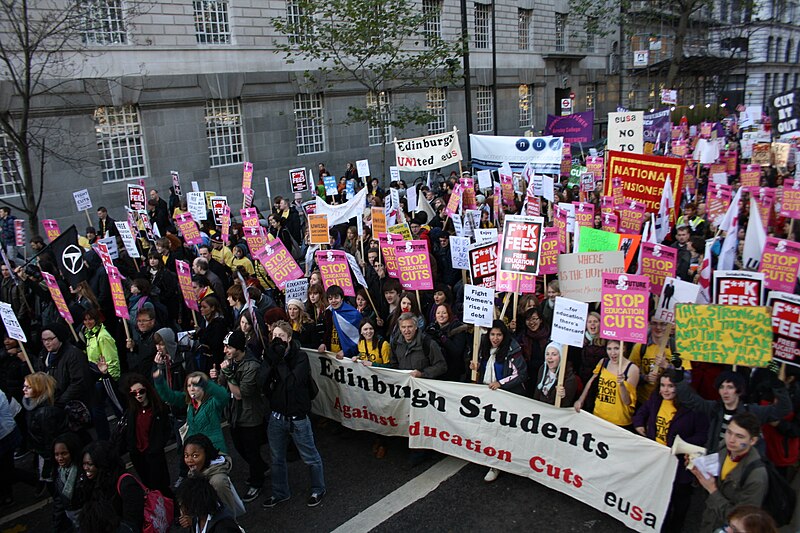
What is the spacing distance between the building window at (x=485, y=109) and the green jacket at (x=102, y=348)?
91.8 ft

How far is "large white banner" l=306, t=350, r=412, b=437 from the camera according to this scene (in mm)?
6574

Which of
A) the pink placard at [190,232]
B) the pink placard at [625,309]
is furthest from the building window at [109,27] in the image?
the pink placard at [625,309]

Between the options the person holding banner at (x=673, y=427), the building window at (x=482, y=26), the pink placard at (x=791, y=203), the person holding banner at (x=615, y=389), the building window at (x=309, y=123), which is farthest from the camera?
the building window at (x=482, y=26)

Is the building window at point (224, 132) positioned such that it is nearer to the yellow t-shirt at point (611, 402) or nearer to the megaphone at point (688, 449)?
the yellow t-shirt at point (611, 402)

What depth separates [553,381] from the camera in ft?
19.2

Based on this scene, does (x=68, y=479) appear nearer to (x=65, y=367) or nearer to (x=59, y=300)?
(x=65, y=367)

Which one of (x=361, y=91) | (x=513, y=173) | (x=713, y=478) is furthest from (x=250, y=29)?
(x=713, y=478)

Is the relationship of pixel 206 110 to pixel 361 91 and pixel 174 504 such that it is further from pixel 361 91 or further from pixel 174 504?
pixel 174 504

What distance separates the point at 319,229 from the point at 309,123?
50.8 ft

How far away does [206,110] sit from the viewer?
21625 millimetres

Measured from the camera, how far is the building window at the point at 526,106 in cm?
3628

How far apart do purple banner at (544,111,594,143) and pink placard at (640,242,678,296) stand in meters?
10.9

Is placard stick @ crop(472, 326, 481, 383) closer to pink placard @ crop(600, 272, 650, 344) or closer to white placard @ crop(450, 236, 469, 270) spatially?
pink placard @ crop(600, 272, 650, 344)

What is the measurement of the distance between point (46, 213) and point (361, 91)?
13037 millimetres
